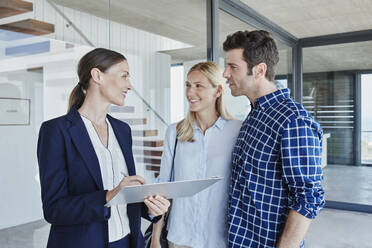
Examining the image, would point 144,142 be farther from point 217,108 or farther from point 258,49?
point 258,49

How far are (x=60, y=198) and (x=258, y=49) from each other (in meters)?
0.98

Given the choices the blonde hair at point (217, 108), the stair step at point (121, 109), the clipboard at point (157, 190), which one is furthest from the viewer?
the stair step at point (121, 109)

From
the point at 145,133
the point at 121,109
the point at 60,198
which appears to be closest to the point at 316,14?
the point at 145,133

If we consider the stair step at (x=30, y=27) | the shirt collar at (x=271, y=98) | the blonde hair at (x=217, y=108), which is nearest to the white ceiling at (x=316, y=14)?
the blonde hair at (x=217, y=108)

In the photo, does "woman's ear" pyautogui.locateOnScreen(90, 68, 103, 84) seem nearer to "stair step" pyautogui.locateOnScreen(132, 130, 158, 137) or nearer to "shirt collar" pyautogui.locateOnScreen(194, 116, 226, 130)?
"shirt collar" pyautogui.locateOnScreen(194, 116, 226, 130)

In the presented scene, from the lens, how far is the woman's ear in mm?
1405

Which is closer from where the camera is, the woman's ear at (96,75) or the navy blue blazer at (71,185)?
the navy blue blazer at (71,185)

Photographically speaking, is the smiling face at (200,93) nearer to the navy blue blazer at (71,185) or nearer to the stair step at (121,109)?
the navy blue blazer at (71,185)

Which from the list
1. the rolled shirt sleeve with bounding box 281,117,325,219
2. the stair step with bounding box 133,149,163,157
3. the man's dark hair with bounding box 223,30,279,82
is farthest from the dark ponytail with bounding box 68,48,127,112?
the stair step with bounding box 133,149,163,157

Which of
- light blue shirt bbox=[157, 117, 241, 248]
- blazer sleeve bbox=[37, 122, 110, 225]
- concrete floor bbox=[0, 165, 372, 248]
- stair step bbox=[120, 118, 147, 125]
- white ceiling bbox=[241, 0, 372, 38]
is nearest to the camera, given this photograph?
blazer sleeve bbox=[37, 122, 110, 225]

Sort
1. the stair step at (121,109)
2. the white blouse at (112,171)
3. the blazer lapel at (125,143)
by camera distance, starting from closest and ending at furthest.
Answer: the white blouse at (112,171), the blazer lapel at (125,143), the stair step at (121,109)

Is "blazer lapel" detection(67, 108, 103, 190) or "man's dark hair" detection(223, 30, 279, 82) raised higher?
"man's dark hair" detection(223, 30, 279, 82)

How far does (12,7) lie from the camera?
1802 mm

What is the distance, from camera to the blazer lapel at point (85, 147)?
4.17ft
